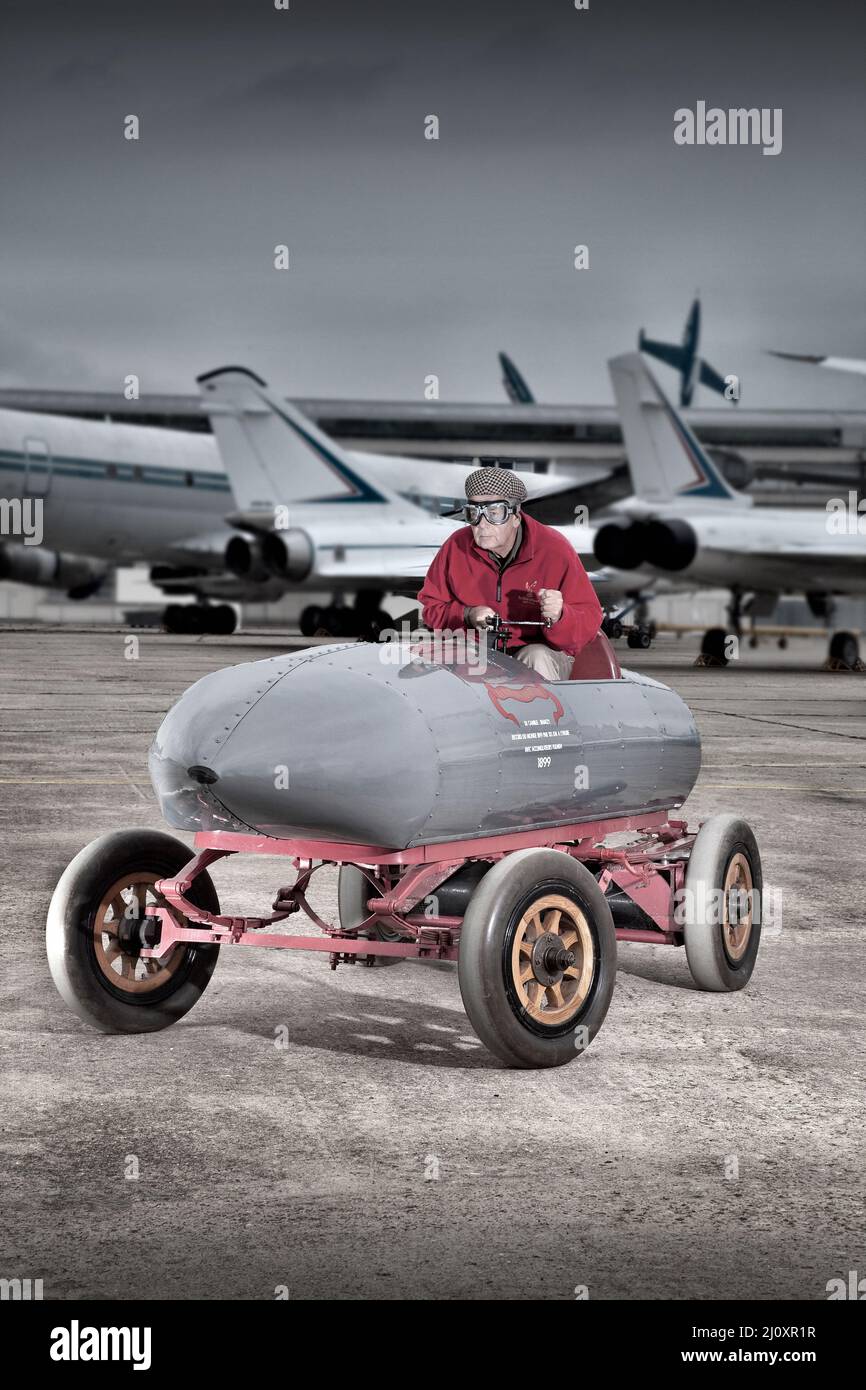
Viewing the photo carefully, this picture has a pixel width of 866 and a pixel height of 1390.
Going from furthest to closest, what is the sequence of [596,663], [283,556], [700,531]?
[283,556] → [700,531] → [596,663]

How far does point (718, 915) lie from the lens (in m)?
5.89

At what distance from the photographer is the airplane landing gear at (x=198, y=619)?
1645 inches

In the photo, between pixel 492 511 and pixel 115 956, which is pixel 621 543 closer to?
pixel 492 511

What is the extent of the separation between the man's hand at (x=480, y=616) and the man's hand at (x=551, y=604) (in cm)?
20

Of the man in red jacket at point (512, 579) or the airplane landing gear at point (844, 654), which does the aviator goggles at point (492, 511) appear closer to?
the man in red jacket at point (512, 579)

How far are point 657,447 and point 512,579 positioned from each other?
25.2 metres

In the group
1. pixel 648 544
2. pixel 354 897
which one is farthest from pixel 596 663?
pixel 648 544

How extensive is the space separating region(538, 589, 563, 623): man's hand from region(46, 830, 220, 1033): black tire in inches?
62.7

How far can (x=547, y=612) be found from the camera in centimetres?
544

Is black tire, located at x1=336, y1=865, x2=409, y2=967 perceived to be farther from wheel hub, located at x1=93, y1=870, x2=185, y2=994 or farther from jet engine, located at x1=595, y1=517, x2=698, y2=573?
jet engine, located at x1=595, y1=517, x2=698, y2=573

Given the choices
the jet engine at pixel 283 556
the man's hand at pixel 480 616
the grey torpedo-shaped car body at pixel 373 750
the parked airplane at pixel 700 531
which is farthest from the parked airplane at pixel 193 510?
the grey torpedo-shaped car body at pixel 373 750

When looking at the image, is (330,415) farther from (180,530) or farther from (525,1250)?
(525,1250)
